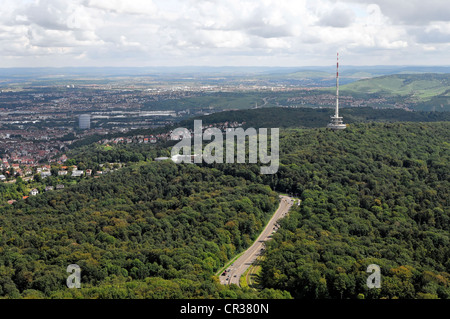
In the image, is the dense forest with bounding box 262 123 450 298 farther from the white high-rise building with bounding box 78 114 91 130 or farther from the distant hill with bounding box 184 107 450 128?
the white high-rise building with bounding box 78 114 91 130

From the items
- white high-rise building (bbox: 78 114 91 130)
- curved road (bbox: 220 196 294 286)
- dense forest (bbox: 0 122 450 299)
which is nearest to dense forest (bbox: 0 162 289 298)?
dense forest (bbox: 0 122 450 299)

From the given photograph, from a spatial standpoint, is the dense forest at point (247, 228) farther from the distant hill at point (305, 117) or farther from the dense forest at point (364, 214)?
the distant hill at point (305, 117)

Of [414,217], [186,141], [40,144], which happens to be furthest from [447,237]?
[40,144]

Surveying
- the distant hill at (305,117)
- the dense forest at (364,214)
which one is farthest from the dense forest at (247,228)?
the distant hill at (305,117)

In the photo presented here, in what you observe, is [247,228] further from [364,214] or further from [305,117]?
[305,117]

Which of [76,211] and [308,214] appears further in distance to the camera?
[76,211]
